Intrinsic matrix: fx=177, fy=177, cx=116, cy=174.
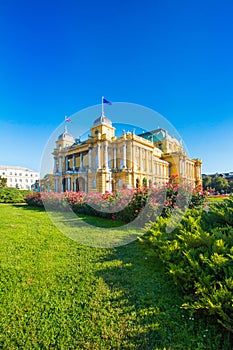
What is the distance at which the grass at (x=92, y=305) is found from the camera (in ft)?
6.25

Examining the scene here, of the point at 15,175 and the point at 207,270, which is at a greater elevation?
the point at 15,175

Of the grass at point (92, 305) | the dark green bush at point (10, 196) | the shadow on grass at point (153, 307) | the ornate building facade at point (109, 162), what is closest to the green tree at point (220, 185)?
the ornate building facade at point (109, 162)

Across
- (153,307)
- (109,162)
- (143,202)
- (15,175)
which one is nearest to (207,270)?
(153,307)

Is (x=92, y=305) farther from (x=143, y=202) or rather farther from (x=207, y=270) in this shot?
(x=143, y=202)

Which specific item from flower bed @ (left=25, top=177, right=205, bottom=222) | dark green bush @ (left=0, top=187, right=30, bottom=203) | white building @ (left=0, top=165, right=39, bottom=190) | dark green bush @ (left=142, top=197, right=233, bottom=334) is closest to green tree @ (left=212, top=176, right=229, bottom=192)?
flower bed @ (left=25, top=177, right=205, bottom=222)

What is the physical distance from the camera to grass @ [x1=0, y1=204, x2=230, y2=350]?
6.25ft

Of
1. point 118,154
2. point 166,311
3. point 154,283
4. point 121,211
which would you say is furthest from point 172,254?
point 118,154

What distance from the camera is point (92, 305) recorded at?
2.42m

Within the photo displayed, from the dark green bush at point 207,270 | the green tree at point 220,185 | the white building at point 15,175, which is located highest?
the white building at point 15,175

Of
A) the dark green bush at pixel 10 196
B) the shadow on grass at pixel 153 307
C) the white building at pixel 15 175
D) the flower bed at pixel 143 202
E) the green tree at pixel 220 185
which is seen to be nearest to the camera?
the shadow on grass at pixel 153 307

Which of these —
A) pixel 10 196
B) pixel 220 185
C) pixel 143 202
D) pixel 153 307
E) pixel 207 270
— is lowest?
pixel 153 307

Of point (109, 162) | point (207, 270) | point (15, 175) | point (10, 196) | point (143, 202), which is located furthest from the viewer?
point (15, 175)

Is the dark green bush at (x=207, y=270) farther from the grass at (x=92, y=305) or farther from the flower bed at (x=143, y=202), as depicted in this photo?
the flower bed at (x=143, y=202)

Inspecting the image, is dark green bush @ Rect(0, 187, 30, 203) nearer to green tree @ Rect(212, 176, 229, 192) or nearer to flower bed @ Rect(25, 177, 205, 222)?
flower bed @ Rect(25, 177, 205, 222)
